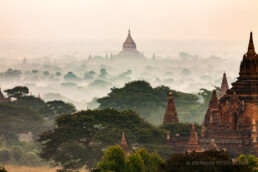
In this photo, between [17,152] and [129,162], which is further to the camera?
[17,152]

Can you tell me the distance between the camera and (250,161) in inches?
1357

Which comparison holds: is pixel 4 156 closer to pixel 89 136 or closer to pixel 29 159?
pixel 29 159

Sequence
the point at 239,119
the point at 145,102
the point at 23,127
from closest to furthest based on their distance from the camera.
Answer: the point at 239,119, the point at 23,127, the point at 145,102

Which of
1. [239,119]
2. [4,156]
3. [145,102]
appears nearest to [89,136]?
[239,119]

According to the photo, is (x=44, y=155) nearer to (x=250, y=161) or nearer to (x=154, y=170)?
(x=154, y=170)

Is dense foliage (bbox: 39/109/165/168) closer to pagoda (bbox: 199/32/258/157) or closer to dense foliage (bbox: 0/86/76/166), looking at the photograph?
pagoda (bbox: 199/32/258/157)

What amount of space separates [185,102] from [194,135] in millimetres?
47501

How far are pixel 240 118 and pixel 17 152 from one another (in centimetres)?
2904

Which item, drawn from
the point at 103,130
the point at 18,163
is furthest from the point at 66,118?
the point at 18,163

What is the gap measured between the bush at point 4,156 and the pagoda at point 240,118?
26.8 metres

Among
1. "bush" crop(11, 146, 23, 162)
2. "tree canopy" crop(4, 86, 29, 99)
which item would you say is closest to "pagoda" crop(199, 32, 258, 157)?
"bush" crop(11, 146, 23, 162)

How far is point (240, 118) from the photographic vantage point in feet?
149

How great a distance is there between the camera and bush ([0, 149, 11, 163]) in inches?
2703

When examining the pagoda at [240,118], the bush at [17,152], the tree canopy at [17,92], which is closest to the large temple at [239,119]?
the pagoda at [240,118]
